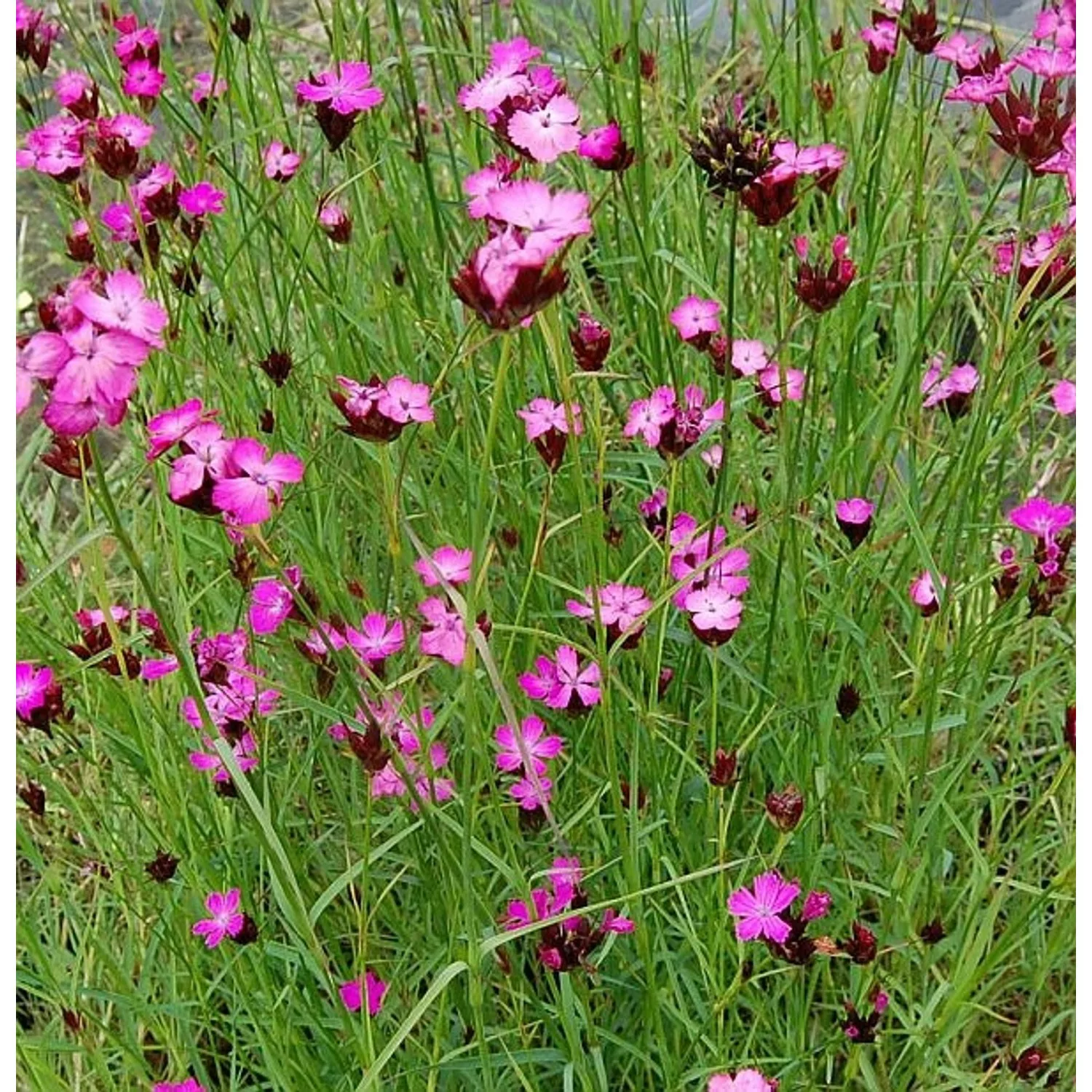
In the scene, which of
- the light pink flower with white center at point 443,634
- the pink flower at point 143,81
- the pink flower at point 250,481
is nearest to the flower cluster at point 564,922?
the light pink flower with white center at point 443,634

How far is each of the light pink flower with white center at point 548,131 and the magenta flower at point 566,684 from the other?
0.32 meters

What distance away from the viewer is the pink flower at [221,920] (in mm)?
875

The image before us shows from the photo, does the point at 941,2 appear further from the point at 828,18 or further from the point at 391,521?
the point at 391,521

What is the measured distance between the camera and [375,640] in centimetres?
90

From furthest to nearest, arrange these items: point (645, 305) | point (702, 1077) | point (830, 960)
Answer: point (645, 305), point (830, 960), point (702, 1077)

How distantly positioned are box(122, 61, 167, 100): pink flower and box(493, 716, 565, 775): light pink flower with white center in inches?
21.5

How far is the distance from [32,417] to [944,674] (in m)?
1.29

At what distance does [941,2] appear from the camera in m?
2.06

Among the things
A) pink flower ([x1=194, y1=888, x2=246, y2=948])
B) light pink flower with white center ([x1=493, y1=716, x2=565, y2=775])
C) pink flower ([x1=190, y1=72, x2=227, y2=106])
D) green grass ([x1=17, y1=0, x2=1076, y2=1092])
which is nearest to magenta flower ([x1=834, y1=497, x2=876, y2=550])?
green grass ([x1=17, y1=0, x2=1076, y2=1092])

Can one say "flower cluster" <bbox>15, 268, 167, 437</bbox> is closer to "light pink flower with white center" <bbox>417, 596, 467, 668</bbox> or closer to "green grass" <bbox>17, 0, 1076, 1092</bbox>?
"green grass" <bbox>17, 0, 1076, 1092</bbox>

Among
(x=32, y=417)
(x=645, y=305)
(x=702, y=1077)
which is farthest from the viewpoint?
(x=32, y=417)

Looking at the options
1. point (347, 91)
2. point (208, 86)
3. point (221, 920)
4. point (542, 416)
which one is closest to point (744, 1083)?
point (221, 920)

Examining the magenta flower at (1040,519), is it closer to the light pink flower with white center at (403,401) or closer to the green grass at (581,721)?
the green grass at (581,721)

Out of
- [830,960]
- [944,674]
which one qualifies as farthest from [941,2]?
[830,960]
